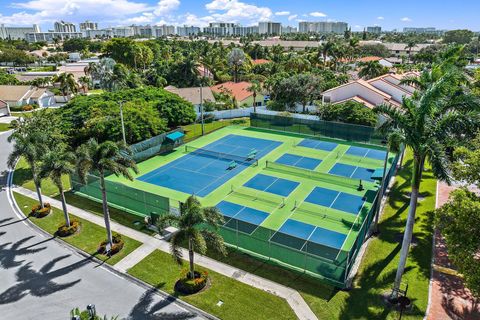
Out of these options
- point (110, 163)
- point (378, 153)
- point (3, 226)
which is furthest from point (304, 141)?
point (3, 226)

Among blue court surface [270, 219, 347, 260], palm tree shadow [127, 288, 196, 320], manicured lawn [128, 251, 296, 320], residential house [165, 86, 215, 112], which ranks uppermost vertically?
residential house [165, 86, 215, 112]

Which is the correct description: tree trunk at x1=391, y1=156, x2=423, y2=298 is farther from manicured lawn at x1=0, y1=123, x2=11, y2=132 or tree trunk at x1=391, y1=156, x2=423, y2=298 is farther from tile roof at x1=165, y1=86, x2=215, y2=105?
manicured lawn at x1=0, y1=123, x2=11, y2=132

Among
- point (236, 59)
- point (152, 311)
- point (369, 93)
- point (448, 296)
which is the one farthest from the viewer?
point (236, 59)

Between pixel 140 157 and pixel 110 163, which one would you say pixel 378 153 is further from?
pixel 110 163

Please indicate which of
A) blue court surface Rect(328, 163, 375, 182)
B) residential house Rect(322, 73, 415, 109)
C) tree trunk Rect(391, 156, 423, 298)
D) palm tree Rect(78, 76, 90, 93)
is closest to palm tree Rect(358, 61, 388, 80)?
residential house Rect(322, 73, 415, 109)

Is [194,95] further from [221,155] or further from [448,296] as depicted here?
[448,296]

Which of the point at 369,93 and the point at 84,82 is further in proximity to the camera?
the point at 84,82

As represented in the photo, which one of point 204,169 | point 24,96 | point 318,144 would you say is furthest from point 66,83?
point 318,144
